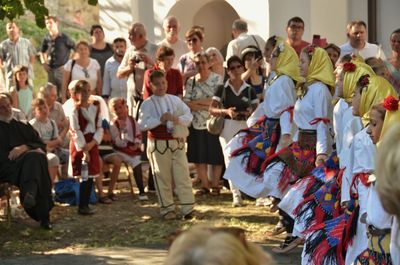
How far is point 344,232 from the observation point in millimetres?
6934

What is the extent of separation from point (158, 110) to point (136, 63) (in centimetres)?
190

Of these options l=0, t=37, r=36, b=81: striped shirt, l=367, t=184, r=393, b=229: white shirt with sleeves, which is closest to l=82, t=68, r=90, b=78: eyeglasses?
l=0, t=37, r=36, b=81: striped shirt

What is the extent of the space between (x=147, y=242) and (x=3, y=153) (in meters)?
1.84

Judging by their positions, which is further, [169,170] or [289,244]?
[169,170]

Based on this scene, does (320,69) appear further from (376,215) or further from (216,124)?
(376,215)

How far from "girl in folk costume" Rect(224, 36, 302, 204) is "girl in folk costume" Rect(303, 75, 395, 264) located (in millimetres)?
1901

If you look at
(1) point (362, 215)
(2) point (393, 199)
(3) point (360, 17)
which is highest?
(3) point (360, 17)

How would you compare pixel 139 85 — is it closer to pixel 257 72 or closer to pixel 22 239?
pixel 257 72

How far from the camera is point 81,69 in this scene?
42.7ft

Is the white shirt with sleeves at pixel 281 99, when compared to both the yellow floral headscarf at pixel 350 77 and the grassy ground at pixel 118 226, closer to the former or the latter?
the grassy ground at pixel 118 226

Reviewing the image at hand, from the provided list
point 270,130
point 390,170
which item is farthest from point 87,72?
point 390,170

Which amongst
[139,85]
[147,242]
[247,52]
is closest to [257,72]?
[247,52]

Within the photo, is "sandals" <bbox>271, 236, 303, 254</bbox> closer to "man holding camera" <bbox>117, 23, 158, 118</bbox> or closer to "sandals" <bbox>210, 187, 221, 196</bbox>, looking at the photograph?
"sandals" <bbox>210, 187, 221, 196</bbox>

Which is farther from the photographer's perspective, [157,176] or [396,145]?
[157,176]
